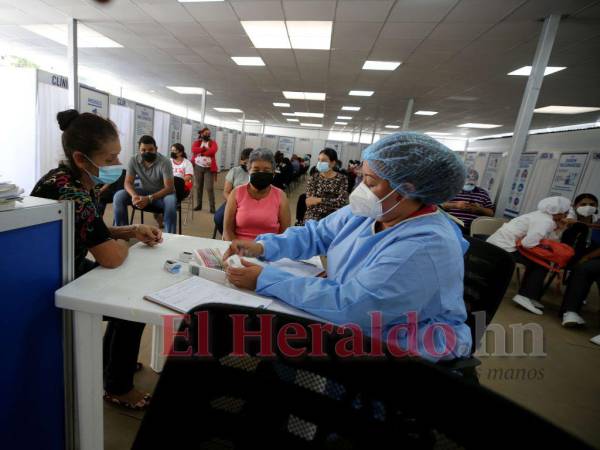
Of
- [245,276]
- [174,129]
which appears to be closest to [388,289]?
[245,276]

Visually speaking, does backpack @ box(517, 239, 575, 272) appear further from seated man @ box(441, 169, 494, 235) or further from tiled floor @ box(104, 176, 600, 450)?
seated man @ box(441, 169, 494, 235)

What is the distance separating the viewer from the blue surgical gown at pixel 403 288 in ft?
2.86

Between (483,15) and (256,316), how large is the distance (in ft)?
13.9

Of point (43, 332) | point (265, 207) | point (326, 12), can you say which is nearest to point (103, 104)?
point (326, 12)

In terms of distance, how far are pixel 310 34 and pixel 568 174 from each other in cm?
582

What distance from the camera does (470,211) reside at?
3678 mm

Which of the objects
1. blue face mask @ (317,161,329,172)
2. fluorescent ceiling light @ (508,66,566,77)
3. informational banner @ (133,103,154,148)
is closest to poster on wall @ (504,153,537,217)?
fluorescent ceiling light @ (508,66,566,77)

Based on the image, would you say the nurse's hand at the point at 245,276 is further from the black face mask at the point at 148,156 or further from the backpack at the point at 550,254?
the backpack at the point at 550,254

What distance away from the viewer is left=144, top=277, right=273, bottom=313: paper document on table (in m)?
0.94

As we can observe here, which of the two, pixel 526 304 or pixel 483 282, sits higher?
pixel 483 282

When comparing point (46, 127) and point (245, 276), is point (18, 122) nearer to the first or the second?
point (46, 127)

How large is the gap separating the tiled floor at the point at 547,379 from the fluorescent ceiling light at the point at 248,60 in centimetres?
497

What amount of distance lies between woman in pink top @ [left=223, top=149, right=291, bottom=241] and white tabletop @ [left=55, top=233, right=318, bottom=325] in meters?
0.83

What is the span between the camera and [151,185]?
363 cm
